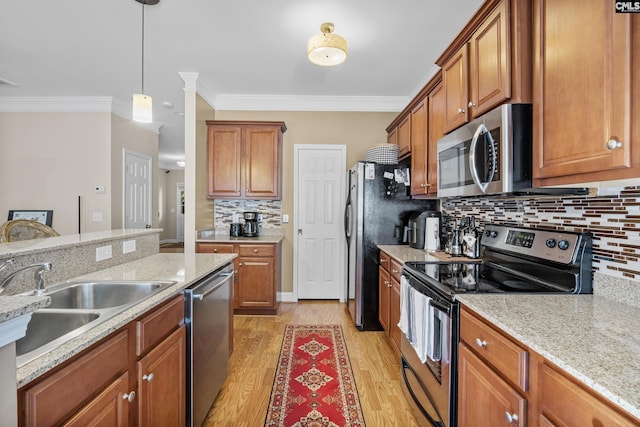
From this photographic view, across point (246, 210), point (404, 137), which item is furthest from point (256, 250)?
point (404, 137)

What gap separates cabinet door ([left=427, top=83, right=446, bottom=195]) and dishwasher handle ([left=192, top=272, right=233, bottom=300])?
67.3 inches

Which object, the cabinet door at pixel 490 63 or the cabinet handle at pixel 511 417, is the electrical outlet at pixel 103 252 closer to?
the cabinet handle at pixel 511 417

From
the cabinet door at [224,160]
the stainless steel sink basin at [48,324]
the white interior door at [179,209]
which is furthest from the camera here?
the white interior door at [179,209]

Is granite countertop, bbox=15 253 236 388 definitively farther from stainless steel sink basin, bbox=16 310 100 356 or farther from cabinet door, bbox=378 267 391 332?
cabinet door, bbox=378 267 391 332

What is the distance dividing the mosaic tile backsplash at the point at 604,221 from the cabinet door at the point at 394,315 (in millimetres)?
991

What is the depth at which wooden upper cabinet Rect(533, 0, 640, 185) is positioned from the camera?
93cm

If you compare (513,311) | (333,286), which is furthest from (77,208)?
(513,311)

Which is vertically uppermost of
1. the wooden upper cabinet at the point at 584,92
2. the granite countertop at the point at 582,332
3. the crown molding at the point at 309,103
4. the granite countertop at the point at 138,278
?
the crown molding at the point at 309,103

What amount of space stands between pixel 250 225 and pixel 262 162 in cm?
78

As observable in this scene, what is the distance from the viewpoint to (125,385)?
3.45 ft

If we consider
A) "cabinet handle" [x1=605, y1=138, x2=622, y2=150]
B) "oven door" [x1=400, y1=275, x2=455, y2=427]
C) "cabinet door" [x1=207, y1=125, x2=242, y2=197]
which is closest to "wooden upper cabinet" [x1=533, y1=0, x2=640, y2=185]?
"cabinet handle" [x1=605, y1=138, x2=622, y2=150]

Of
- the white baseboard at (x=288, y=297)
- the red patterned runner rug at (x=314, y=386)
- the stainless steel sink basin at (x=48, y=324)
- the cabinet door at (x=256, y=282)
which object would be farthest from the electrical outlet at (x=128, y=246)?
the white baseboard at (x=288, y=297)

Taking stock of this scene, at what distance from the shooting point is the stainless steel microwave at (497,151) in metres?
1.35

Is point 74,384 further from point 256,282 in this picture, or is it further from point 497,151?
point 256,282
